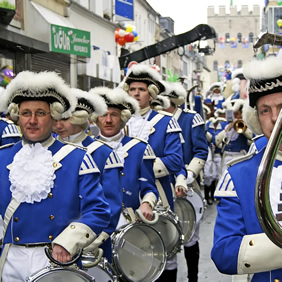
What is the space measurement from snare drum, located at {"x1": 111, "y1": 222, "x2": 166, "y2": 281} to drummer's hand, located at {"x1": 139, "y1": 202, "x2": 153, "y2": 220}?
92 mm

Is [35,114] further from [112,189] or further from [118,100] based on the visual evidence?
[118,100]

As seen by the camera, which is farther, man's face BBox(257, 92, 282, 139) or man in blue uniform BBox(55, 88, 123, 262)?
man in blue uniform BBox(55, 88, 123, 262)

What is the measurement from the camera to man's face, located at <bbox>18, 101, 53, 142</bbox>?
412cm

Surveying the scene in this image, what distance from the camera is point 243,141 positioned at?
12312 mm

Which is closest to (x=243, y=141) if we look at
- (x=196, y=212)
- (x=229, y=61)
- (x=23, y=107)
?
(x=196, y=212)

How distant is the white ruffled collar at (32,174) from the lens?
13.3ft

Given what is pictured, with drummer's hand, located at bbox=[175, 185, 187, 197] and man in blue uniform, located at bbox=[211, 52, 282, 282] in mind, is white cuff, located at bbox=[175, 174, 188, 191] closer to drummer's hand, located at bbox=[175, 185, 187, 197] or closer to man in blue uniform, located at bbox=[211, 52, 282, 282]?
drummer's hand, located at bbox=[175, 185, 187, 197]

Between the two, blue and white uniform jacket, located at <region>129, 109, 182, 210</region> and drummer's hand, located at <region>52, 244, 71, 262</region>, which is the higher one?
blue and white uniform jacket, located at <region>129, 109, 182, 210</region>

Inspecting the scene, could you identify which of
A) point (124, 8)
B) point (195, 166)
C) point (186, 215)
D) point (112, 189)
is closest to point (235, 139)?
point (195, 166)

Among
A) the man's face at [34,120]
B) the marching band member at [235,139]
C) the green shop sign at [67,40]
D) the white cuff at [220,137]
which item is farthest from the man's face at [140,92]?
the green shop sign at [67,40]

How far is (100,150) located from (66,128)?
0.40 metres

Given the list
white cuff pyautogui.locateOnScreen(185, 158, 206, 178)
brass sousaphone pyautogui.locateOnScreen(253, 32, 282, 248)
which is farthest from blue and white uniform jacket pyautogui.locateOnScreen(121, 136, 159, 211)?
brass sousaphone pyautogui.locateOnScreen(253, 32, 282, 248)

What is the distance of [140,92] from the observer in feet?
22.6

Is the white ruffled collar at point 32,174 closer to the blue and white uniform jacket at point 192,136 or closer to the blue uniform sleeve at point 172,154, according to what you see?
the blue uniform sleeve at point 172,154
